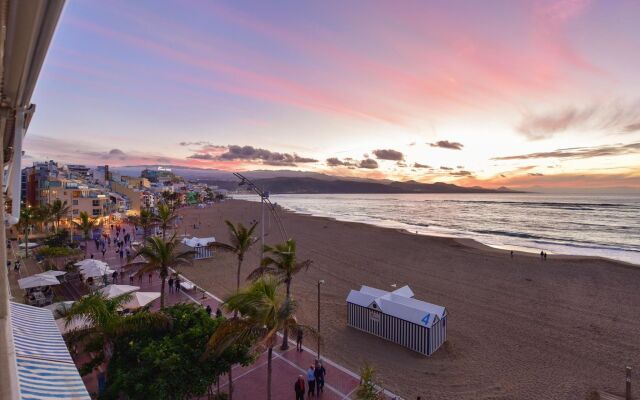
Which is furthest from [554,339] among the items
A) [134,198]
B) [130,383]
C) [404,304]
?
[134,198]

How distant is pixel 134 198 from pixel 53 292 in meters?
63.1

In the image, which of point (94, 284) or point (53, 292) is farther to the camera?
point (94, 284)

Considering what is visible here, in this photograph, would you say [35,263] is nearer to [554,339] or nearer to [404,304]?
[404,304]

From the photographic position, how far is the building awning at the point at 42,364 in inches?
223

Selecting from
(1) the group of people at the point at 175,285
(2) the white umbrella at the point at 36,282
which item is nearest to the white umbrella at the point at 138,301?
(1) the group of people at the point at 175,285

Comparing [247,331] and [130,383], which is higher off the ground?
[247,331]

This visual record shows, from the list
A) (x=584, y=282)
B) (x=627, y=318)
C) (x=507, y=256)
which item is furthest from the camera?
(x=507, y=256)

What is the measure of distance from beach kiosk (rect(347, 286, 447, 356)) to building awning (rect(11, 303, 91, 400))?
36.9 feet

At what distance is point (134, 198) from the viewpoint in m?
75.9

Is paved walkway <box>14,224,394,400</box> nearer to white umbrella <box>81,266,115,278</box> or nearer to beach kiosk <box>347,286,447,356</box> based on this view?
beach kiosk <box>347,286,447,356</box>

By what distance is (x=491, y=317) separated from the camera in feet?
60.2

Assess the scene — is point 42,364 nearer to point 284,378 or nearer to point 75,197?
point 284,378

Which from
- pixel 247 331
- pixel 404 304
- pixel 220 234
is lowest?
pixel 220 234

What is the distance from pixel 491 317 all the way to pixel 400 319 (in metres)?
6.94
